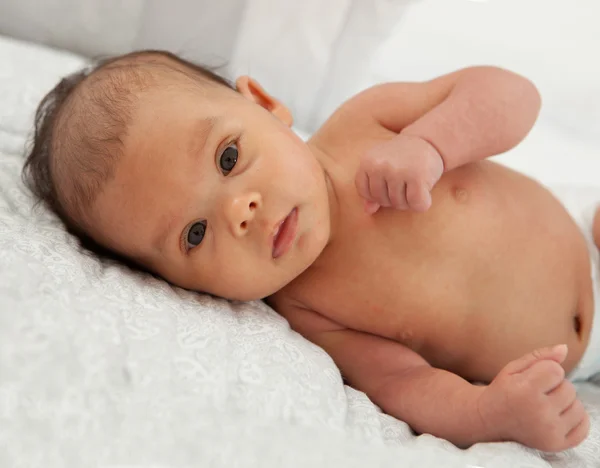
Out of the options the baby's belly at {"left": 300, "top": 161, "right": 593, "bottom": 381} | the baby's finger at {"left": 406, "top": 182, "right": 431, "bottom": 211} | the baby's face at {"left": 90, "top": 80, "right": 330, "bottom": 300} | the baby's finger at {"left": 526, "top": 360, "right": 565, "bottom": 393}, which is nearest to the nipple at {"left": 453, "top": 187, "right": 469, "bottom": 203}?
the baby's belly at {"left": 300, "top": 161, "right": 593, "bottom": 381}

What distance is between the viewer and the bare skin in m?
0.87

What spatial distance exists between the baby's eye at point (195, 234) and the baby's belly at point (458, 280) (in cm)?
22

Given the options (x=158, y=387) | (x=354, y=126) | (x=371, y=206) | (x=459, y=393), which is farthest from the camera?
(x=354, y=126)

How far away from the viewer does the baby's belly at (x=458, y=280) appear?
0.99 meters

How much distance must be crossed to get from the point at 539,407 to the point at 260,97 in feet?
2.21

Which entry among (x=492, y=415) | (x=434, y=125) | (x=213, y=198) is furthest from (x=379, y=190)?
(x=492, y=415)

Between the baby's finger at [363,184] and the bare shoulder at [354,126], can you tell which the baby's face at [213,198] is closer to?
the baby's finger at [363,184]

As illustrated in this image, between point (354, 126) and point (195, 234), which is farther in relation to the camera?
point (354, 126)

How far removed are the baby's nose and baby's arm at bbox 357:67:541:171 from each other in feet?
0.89

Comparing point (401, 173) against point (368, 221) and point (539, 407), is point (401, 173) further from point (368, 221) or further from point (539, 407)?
point (539, 407)

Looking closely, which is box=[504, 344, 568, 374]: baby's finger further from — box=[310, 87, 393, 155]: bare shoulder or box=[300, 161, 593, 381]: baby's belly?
box=[310, 87, 393, 155]: bare shoulder

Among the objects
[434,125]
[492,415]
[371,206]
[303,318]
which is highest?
[434,125]

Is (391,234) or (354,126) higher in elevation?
(354,126)

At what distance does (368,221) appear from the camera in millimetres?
1012
